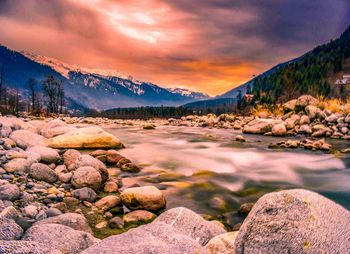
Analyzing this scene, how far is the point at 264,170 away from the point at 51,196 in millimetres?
9961

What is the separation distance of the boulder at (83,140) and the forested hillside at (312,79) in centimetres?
8204

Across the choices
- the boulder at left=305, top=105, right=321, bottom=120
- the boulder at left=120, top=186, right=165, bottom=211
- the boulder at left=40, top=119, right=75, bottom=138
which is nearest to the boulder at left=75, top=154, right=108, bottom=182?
the boulder at left=120, top=186, right=165, bottom=211

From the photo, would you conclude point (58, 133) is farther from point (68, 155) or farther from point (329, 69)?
point (329, 69)

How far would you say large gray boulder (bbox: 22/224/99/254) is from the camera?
490 cm

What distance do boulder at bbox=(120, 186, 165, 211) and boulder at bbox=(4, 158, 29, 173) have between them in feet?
12.0

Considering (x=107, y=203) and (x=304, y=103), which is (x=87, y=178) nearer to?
(x=107, y=203)

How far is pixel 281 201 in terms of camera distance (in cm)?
418

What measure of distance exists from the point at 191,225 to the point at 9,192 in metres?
4.75

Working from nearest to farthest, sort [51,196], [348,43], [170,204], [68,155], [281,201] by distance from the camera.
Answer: [281,201]
[51,196]
[170,204]
[68,155]
[348,43]

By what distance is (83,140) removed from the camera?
1816cm

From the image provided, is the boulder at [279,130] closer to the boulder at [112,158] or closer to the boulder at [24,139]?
the boulder at [112,158]

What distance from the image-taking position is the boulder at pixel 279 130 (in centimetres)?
2945

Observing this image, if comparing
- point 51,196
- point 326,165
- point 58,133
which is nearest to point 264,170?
point 326,165

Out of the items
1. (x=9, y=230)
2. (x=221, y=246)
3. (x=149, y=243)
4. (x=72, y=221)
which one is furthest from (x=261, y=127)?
(x=149, y=243)
